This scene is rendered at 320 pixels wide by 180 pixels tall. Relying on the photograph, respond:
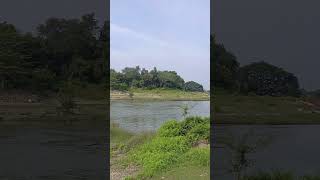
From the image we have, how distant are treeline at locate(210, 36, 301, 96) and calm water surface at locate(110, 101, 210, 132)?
0.93 metres

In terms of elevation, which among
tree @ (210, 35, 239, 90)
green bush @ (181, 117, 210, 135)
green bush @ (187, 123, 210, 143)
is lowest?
green bush @ (187, 123, 210, 143)

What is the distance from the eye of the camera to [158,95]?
6566 millimetres

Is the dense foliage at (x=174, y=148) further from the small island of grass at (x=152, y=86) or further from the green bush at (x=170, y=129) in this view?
the small island of grass at (x=152, y=86)

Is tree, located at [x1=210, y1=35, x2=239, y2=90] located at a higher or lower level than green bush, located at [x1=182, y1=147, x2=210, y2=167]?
higher

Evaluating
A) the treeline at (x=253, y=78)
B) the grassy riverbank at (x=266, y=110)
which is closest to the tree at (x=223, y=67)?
the treeline at (x=253, y=78)

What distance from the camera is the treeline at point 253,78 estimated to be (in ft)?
17.1

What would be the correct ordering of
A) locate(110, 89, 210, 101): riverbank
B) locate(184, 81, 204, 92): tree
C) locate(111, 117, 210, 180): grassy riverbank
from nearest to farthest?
locate(111, 117, 210, 180): grassy riverbank
locate(184, 81, 204, 92): tree
locate(110, 89, 210, 101): riverbank

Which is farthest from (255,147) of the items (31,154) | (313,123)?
(31,154)

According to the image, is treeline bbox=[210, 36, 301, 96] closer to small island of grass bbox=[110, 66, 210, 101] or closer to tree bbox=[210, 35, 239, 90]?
tree bbox=[210, 35, 239, 90]

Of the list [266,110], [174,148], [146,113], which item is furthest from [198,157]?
[266,110]

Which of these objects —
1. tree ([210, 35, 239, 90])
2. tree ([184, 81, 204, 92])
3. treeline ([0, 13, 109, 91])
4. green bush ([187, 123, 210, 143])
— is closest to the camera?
treeline ([0, 13, 109, 91])

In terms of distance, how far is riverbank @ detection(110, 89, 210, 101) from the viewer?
20.8 feet

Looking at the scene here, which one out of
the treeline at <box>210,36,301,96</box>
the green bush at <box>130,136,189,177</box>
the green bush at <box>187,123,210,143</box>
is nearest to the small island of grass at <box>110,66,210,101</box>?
the green bush at <box>187,123,210,143</box>

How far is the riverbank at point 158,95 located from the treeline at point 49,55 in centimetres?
95
